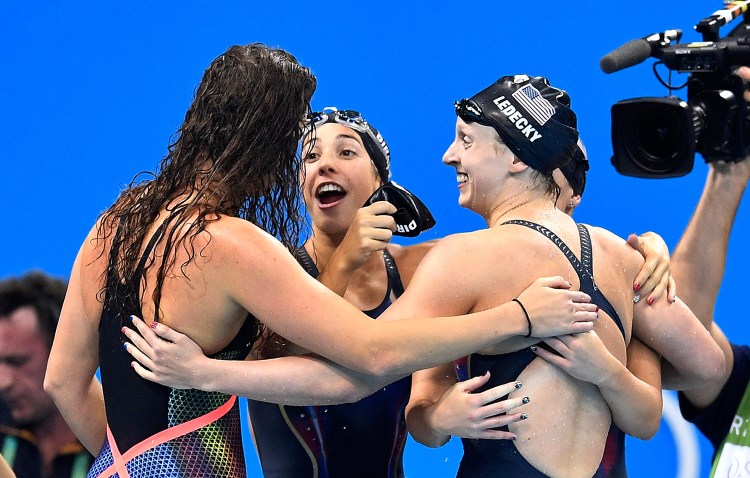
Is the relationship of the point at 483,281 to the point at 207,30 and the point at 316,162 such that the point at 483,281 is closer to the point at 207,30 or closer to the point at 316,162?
the point at 316,162

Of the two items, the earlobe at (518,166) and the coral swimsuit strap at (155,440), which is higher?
the earlobe at (518,166)

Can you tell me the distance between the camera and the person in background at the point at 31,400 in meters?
3.90

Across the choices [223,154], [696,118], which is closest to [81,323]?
[223,154]

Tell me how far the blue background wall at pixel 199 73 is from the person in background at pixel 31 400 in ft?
5.41

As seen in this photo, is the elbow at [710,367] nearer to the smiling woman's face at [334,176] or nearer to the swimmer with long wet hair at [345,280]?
the swimmer with long wet hair at [345,280]

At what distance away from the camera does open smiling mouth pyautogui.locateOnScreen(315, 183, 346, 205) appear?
3.53 meters

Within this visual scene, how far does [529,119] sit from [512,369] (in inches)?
25.3

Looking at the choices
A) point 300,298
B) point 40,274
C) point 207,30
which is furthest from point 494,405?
point 207,30

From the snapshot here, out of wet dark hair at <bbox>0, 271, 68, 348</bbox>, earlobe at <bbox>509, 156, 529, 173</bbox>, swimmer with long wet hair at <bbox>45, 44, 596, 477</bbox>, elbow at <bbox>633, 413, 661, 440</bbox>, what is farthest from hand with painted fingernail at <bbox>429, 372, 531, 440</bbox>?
wet dark hair at <bbox>0, 271, 68, 348</bbox>

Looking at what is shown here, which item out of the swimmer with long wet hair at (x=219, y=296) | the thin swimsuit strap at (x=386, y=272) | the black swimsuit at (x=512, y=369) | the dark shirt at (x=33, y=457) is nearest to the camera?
the swimmer with long wet hair at (x=219, y=296)

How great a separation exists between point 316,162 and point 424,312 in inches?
40.9

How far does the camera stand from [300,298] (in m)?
2.49

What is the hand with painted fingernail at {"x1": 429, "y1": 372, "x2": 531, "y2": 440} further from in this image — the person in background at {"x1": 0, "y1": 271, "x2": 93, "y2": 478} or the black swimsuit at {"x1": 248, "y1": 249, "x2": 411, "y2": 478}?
the person in background at {"x1": 0, "y1": 271, "x2": 93, "y2": 478}

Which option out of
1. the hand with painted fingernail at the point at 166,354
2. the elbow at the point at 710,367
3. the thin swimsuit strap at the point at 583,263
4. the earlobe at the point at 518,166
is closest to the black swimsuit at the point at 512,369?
the thin swimsuit strap at the point at 583,263
